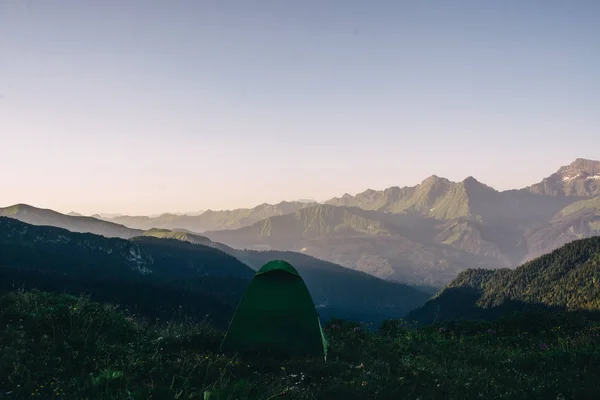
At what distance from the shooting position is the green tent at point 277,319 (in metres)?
12.9

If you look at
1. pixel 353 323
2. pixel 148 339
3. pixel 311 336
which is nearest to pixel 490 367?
pixel 311 336

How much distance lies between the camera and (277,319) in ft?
43.6

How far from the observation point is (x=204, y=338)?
13.1m

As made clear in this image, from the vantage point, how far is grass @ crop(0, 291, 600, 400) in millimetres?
7871

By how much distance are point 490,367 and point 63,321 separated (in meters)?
13.1

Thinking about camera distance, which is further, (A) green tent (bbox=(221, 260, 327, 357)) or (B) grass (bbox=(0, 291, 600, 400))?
(A) green tent (bbox=(221, 260, 327, 357))

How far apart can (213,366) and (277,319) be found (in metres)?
3.81

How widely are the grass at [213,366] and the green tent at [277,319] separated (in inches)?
37.2

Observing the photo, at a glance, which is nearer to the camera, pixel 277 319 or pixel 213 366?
pixel 213 366

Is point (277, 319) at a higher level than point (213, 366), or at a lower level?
higher

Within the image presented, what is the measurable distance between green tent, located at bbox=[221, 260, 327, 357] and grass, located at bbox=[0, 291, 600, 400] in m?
0.94

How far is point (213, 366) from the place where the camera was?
977 cm

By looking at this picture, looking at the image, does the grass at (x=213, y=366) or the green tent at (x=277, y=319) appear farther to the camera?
the green tent at (x=277, y=319)

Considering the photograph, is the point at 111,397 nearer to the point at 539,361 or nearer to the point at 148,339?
the point at 148,339
